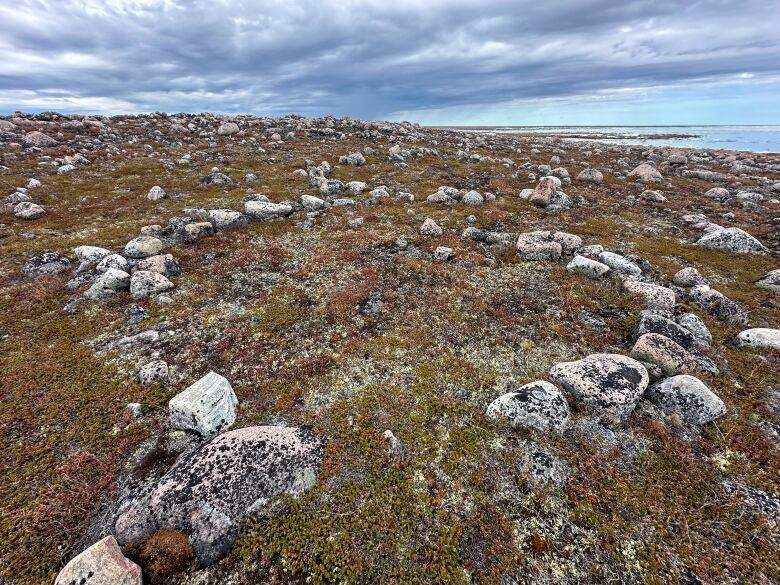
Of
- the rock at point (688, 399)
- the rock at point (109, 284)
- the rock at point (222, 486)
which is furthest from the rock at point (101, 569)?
the rock at point (688, 399)

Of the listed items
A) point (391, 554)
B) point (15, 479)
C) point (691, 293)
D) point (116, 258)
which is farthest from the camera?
point (116, 258)

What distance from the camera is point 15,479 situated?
257 inches

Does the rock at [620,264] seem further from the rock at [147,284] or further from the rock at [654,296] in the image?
the rock at [147,284]

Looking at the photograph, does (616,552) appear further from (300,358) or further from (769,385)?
(300,358)

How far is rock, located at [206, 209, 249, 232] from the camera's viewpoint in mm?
19681

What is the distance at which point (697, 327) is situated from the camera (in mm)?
10797

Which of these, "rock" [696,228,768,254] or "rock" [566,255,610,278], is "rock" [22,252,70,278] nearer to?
"rock" [566,255,610,278]

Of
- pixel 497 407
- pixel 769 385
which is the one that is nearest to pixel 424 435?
pixel 497 407

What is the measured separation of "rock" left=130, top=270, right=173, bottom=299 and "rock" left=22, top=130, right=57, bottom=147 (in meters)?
41.3

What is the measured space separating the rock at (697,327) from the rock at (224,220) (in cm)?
2095

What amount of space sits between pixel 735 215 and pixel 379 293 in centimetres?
2665

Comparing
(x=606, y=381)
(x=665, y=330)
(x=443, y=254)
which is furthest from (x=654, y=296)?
(x=443, y=254)

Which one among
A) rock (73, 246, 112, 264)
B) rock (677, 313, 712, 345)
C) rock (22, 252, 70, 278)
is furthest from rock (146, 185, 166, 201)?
rock (677, 313, 712, 345)

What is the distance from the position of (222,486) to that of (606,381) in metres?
8.68
